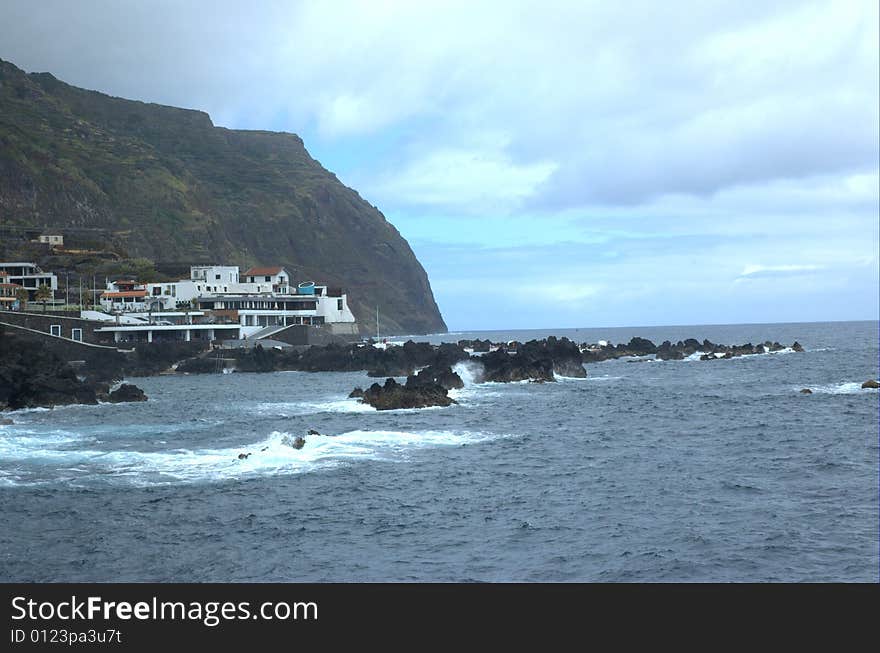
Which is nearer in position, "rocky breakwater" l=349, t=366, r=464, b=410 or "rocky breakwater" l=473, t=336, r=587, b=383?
"rocky breakwater" l=349, t=366, r=464, b=410

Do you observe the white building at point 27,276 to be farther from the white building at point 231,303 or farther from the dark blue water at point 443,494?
the dark blue water at point 443,494

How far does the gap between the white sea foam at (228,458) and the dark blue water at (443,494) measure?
0.16 m

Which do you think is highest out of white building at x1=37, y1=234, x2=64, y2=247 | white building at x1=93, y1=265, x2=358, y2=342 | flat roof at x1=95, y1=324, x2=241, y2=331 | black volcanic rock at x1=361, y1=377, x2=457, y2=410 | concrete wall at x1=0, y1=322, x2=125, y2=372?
white building at x1=37, y1=234, x2=64, y2=247

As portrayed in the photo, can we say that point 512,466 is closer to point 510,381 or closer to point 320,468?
point 320,468

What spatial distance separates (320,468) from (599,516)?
11095 millimetres

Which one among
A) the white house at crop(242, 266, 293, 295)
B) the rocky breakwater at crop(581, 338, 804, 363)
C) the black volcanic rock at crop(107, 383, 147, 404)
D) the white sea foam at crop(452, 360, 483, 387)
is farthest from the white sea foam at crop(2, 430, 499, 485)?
the white house at crop(242, 266, 293, 295)

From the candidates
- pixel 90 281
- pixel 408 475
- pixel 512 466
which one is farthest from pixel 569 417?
pixel 90 281

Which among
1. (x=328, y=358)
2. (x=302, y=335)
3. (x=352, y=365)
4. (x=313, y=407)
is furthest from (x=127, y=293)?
(x=313, y=407)

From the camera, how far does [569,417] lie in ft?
164

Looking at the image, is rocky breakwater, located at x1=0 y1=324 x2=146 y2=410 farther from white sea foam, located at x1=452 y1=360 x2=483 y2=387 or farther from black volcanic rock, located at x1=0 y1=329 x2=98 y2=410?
white sea foam, located at x1=452 y1=360 x2=483 y2=387

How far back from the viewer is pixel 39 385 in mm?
56000

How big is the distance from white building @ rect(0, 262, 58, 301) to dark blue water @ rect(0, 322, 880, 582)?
72.9 metres

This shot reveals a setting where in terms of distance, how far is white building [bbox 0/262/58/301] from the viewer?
118312mm

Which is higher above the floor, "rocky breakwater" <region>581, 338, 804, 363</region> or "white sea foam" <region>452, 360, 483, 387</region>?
"rocky breakwater" <region>581, 338, 804, 363</region>
